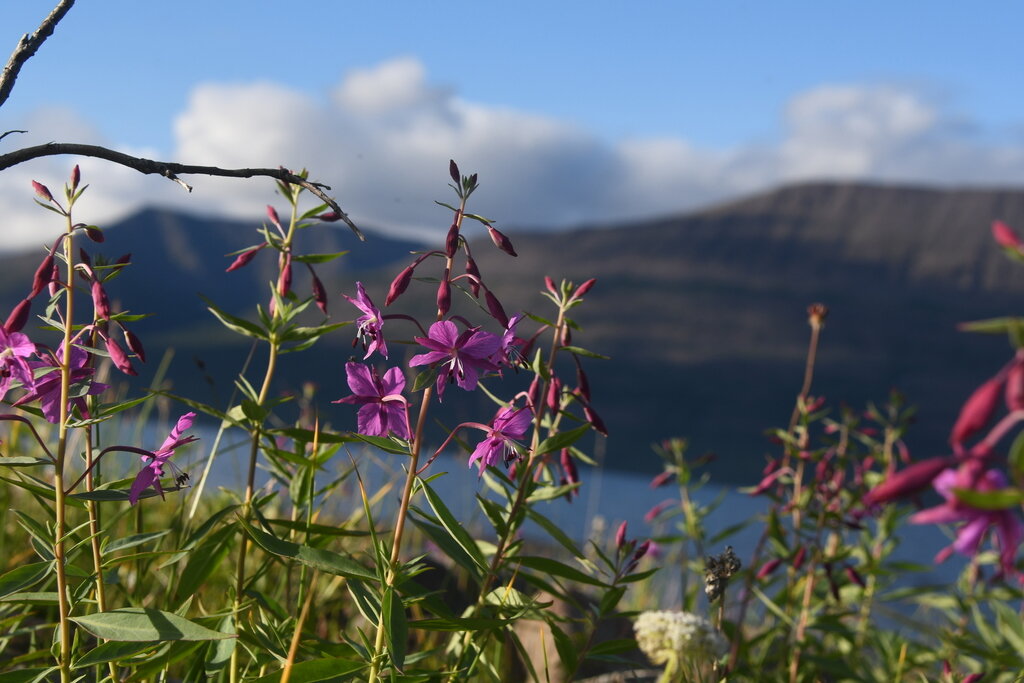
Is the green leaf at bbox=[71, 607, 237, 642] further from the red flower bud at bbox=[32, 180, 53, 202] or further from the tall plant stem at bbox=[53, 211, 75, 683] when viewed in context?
the red flower bud at bbox=[32, 180, 53, 202]

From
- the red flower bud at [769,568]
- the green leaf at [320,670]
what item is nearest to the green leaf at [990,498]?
the green leaf at [320,670]

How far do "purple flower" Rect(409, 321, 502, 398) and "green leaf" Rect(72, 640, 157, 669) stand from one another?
0.61m

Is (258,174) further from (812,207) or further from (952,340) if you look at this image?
(812,207)

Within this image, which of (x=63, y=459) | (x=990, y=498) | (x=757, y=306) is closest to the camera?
(x=990, y=498)

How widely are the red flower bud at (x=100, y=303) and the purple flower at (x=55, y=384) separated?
0.09 m

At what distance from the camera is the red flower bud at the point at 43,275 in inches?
50.1

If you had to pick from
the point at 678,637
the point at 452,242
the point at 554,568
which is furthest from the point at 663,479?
the point at 452,242

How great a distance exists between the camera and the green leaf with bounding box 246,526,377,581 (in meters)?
1.32

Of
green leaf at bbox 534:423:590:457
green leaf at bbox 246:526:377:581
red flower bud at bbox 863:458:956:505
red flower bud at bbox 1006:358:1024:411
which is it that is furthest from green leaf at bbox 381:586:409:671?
red flower bud at bbox 1006:358:1024:411

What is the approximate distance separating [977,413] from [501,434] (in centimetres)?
85

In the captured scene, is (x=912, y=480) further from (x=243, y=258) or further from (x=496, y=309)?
(x=243, y=258)

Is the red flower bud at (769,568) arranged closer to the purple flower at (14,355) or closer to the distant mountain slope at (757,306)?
the purple flower at (14,355)

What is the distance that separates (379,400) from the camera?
140 centimetres

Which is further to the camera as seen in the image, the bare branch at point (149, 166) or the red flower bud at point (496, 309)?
the red flower bud at point (496, 309)
